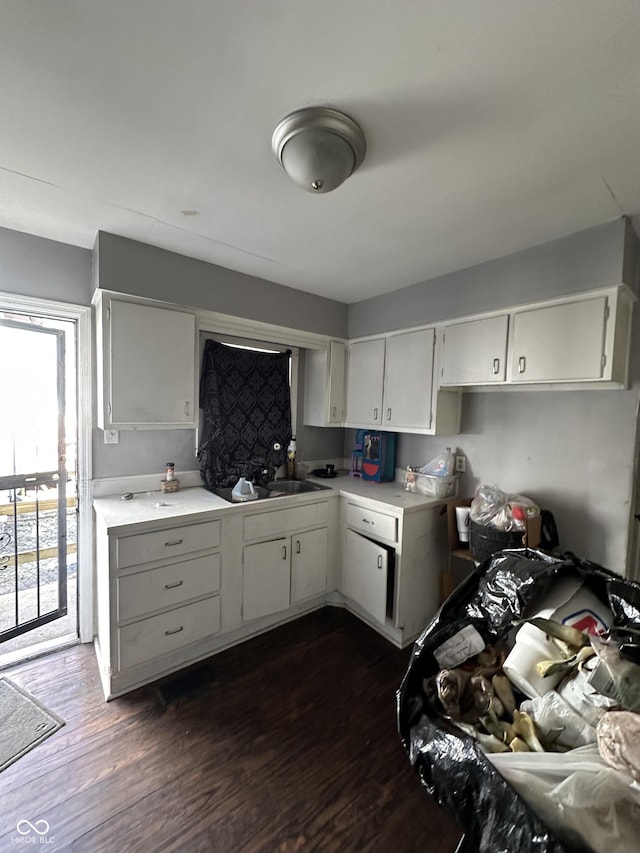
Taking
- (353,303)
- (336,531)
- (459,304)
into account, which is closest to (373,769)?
(336,531)

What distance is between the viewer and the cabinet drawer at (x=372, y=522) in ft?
7.50

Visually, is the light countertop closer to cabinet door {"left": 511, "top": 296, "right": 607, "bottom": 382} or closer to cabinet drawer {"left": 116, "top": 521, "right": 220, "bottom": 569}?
cabinet drawer {"left": 116, "top": 521, "right": 220, "bottom": 569}

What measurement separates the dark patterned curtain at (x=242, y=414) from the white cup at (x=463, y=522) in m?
1.42

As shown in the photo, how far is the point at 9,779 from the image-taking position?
4.69 ft

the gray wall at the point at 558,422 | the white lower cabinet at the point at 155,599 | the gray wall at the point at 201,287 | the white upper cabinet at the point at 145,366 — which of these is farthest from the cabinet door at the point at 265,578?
the gray wall at the point at 201,287

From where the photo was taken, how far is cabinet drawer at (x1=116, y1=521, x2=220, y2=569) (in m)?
1.81

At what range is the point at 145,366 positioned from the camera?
209 cm

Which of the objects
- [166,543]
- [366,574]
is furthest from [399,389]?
[166,543]

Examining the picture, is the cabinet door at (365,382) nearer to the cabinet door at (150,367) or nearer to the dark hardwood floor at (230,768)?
the cabinet door at (150,367)

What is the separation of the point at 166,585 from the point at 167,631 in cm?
26

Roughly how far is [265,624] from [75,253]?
2.61m

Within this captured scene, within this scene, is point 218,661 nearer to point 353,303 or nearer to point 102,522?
point 102,522

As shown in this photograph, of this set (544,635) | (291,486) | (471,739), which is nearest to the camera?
(471,739)

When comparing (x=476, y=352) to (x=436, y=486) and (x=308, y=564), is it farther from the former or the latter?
(x=308, y=564)
